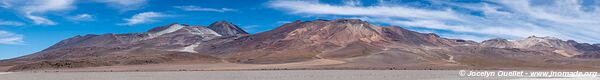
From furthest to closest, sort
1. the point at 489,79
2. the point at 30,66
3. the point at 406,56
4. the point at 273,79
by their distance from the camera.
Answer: the point at 406,56 → the point at 30,66 → the point at 273,79 → the point at 489,79

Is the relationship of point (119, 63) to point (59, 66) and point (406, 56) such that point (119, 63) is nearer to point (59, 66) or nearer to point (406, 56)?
point (59, 66)

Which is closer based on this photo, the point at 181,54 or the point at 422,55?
the point at 181,54

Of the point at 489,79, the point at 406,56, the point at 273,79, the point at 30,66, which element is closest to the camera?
the point at 489,79

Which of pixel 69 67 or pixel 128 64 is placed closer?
pixel 69 67

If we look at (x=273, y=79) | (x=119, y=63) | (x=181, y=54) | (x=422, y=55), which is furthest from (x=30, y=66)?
(x=422, y=55)

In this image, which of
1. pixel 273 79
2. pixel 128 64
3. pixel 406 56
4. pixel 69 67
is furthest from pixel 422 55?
pixel 273 79

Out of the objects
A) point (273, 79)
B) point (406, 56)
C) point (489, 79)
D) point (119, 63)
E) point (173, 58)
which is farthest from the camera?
point (406, 56)

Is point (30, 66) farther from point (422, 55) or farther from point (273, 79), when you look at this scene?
point (422, 55)

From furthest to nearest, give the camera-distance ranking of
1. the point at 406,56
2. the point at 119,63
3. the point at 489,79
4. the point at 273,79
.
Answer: the point at 406,56
the point at 119,63
the point at 273,79
the point at 489,79
